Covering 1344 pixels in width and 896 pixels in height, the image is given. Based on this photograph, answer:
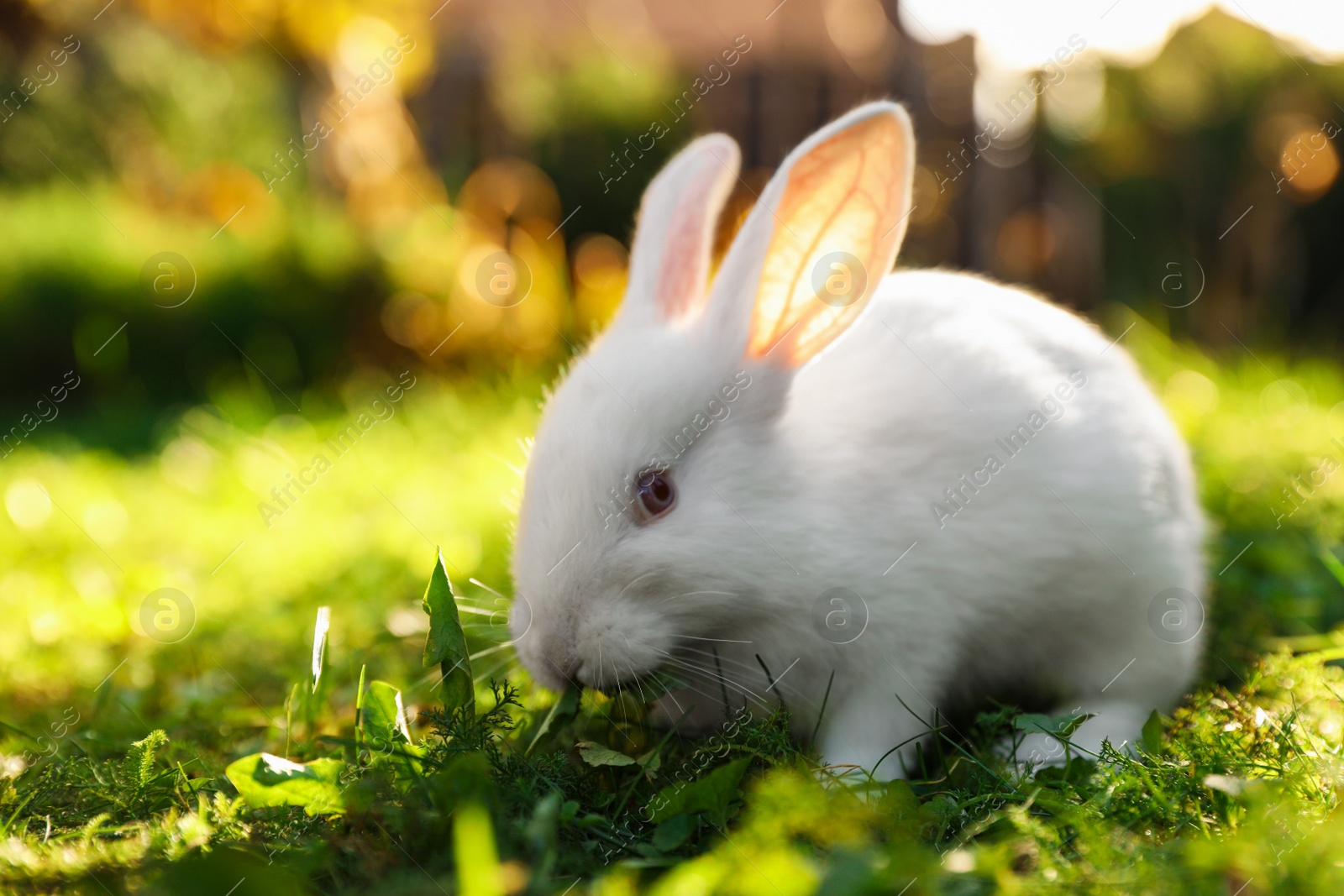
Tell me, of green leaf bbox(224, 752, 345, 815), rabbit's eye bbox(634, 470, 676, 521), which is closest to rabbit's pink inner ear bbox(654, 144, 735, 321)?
rabbit's eye bbox(634, 470, 676, 521)

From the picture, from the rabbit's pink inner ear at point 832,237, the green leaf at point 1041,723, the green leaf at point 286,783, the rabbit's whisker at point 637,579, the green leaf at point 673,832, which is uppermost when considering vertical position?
the rabbit's pink inner ear at point 832,237

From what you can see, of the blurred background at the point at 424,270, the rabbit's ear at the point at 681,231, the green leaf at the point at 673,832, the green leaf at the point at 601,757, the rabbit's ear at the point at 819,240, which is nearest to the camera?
the green leaf at the point at 673,832

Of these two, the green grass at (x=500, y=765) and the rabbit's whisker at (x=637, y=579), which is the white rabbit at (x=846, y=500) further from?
the green grass at (x=500, y=765)

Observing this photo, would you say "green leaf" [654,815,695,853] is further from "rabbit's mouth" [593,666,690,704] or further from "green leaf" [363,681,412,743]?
"green leaf" [363,681,412,743]

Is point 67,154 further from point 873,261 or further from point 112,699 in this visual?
point 873,261

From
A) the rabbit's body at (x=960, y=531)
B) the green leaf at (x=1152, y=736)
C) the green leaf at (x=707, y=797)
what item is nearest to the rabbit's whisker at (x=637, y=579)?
the rabbit's body at (x=960, y=531)

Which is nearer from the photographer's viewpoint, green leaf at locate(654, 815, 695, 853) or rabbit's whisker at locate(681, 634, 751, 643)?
green leaf at locate(654, 815, 695, 853)
